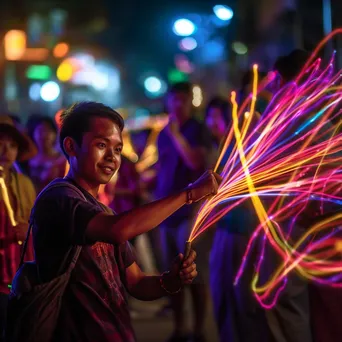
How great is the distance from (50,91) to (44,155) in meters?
28.0

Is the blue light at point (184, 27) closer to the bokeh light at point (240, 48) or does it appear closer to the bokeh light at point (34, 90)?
the bokeh light at point (240, 48)

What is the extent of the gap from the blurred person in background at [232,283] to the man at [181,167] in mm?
1212

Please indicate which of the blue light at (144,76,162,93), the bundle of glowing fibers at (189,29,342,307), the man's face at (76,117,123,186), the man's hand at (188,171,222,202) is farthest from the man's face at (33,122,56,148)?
the blue light at (144,76,162,93)

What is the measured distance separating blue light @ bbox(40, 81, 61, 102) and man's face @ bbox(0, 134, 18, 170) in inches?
1146

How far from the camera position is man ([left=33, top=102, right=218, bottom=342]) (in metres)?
3.14

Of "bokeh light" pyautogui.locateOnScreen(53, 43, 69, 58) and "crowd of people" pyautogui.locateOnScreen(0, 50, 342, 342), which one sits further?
"bokeh light" pyautogui.locateOnScreen(53, 43, 69, 58)

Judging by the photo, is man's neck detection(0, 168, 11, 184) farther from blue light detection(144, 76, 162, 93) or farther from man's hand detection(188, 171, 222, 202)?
blue light detection(144, 76, 162, 93)

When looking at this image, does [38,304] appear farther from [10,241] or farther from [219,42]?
[219,42]

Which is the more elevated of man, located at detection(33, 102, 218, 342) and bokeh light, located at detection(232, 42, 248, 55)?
bokeh light, located at detection(232, 42, 248, 55)

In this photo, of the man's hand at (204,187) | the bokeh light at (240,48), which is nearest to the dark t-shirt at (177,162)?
the man's hand at (204,187)

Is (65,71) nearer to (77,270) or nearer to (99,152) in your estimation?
(99,152)

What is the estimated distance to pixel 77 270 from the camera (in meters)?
3.27

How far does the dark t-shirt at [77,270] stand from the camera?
3.17 meters

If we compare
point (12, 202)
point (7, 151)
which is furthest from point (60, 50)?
point (12, 202)
